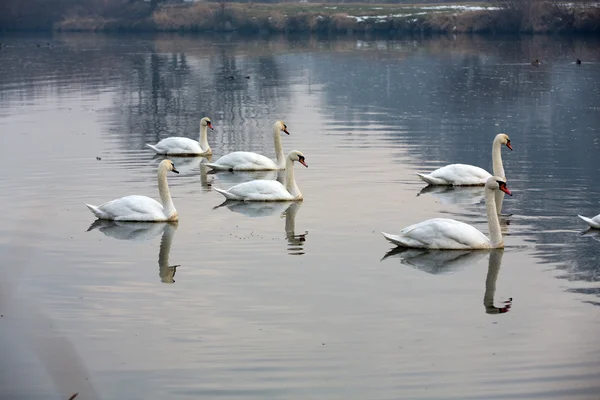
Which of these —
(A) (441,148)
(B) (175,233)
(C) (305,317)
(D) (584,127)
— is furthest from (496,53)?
(C) (305,317)

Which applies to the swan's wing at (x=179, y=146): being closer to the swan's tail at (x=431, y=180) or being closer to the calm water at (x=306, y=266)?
the calm water at (x=306, y=266)

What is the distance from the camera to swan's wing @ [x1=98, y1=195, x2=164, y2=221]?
50.2 feet

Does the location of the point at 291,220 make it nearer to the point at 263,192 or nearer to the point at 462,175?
the point at 263,192

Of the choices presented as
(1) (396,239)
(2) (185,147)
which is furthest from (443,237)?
(2) (185,147)

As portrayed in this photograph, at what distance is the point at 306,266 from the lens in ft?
42.1

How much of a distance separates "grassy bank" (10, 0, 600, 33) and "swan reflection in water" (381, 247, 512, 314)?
55.0 metres

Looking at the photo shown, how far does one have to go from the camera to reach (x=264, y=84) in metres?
39.8

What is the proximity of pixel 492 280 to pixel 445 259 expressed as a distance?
3.30ft

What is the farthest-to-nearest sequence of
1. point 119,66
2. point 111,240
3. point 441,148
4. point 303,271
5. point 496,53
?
point 496,53 → point 119,66 → point 441,148 → point 111,240 → point 303,271

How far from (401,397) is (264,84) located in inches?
1259

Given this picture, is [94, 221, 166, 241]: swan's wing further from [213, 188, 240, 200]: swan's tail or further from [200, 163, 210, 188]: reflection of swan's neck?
[200, 163, 210, 188]: reflection of swan's neck

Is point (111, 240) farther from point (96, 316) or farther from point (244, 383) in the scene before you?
point (244, 383)

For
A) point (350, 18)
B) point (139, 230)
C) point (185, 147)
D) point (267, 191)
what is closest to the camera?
point (139, 230)

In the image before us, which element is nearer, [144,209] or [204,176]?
[144,209]
